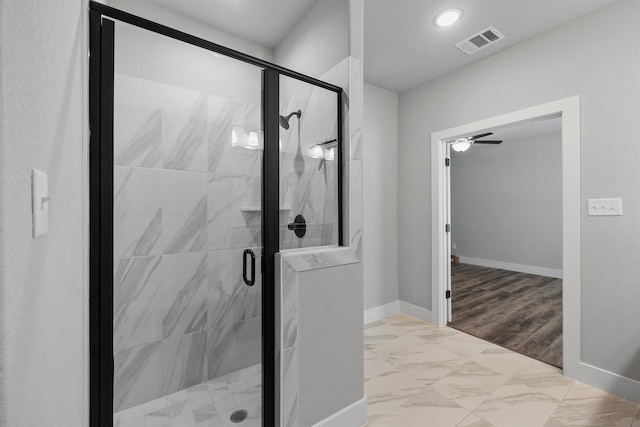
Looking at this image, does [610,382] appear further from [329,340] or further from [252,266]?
[252,266]

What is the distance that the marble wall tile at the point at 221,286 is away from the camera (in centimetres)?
142

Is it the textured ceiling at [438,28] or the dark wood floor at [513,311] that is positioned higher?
the textured ceiling at [438,28]

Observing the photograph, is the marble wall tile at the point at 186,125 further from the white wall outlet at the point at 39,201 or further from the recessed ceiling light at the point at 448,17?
the recessed ceiling light at the point at 448,17

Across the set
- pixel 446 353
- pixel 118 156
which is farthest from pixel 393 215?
pixel 118 156

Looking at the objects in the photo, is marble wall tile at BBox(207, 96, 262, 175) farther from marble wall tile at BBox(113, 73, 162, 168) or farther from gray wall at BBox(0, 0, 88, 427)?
gray wall at BBox(0, 0, 88, 427)

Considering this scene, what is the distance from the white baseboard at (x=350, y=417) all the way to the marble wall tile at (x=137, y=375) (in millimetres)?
869

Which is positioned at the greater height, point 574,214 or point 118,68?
point 118,68

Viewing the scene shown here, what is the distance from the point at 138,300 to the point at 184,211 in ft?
1.62

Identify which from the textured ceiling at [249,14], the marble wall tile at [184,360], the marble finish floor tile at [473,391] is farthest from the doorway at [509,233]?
the marble wall tile at [184,360]

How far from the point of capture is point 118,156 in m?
1.17

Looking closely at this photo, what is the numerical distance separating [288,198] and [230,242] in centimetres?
36

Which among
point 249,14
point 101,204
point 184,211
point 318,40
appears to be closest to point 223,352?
point 184,211

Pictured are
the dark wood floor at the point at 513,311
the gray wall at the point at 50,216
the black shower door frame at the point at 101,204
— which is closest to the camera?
the gray wall at the point at 50,216

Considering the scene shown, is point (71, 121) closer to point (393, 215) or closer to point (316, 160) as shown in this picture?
point (316, 160)
